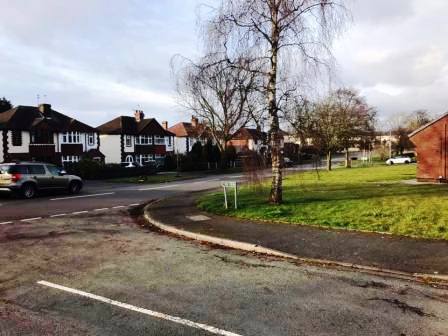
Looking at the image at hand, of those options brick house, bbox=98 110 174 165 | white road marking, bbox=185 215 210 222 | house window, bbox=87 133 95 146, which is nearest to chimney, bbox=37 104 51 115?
house window, bbox=87 133 95 146

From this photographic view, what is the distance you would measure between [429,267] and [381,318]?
8.74ft

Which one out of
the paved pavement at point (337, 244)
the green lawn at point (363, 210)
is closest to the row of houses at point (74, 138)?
the green lawn at point (363, 210)

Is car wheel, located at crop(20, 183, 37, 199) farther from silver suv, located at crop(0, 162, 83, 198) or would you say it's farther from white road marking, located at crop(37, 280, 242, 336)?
white road marking, located at crop(37, 280, 242, 336)

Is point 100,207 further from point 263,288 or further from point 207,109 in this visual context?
point 207,109

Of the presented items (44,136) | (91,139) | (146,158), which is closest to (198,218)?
(44,136)

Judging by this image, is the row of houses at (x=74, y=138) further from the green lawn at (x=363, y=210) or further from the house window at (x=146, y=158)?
the green lawn at (x=363, y=210)

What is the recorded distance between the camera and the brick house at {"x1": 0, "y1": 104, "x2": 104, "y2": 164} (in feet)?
141

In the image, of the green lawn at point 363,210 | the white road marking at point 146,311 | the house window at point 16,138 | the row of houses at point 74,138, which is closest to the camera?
the white road marking at point 146,311

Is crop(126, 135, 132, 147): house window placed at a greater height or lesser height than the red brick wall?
greater

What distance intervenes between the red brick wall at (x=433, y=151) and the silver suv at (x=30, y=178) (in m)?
19.4

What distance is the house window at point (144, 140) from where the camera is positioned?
64.2 meters

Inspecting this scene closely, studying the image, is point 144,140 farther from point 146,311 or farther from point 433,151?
point 146,311

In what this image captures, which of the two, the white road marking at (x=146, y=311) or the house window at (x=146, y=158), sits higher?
the house window at (x=146, y=158)

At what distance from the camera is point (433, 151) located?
24.2 metres
